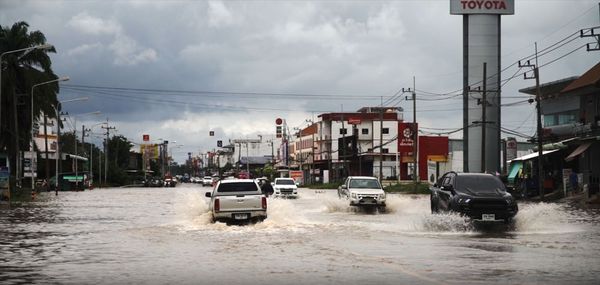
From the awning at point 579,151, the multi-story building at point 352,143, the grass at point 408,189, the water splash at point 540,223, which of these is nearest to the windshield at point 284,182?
the grass at point 408,189

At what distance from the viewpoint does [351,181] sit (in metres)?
36.1

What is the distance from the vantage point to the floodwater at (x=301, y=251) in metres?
12.3

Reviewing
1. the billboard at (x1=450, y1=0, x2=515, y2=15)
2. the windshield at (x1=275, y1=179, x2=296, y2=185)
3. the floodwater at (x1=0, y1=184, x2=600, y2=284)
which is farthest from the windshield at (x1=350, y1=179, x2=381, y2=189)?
the billboard at (x1=450, y1=0, x2=515, y2=15)

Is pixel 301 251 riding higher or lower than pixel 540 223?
higher

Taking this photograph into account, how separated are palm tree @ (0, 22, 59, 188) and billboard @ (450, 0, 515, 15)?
135ft

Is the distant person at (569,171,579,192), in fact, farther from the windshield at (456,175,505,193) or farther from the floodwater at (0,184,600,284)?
the windshield at (456,175,505,193)

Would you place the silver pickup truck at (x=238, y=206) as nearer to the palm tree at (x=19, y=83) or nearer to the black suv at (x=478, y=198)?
the black suv at (x=478, y=198)

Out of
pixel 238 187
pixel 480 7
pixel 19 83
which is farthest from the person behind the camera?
pixel 480 7

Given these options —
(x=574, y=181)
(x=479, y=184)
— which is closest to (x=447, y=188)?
(x=479, y=184)

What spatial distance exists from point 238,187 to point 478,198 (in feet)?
26.8

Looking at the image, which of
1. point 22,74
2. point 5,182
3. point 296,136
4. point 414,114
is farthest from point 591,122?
point 296,136

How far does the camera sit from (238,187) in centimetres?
2558

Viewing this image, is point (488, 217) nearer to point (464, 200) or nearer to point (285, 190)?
point (464, 200)

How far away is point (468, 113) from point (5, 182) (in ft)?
158
